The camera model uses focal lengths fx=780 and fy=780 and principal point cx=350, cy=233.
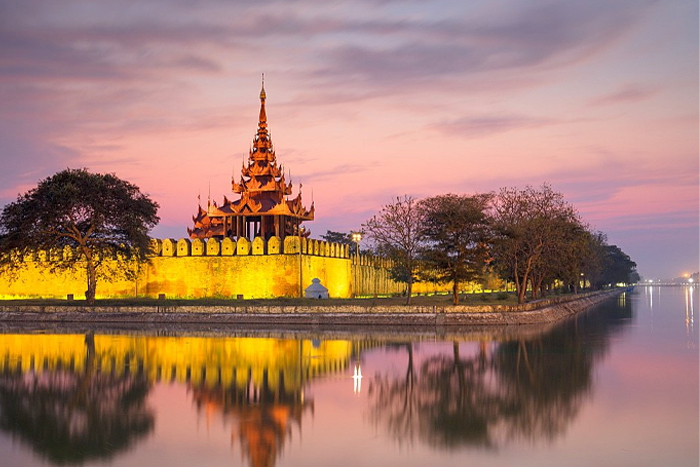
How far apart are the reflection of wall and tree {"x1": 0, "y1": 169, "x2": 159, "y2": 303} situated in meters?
14.0

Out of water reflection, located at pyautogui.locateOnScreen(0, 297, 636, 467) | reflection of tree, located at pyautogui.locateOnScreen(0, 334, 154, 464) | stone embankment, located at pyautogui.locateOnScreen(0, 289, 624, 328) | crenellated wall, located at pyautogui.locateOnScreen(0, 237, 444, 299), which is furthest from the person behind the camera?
crenellated wall, located at pyautogui.locateOnScreen(0, 237, 444, 299)

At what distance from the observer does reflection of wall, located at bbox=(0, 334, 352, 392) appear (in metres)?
19.7

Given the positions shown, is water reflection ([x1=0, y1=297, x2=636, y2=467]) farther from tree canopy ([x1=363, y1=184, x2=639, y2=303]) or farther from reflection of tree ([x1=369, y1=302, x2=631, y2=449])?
tree canopy ([x1=363, y1=184, x2=639, y2=303])

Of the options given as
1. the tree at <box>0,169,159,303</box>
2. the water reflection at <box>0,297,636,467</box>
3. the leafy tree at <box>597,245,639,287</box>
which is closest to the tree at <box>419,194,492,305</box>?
the water reflection at <box>0,297,636,467</box>

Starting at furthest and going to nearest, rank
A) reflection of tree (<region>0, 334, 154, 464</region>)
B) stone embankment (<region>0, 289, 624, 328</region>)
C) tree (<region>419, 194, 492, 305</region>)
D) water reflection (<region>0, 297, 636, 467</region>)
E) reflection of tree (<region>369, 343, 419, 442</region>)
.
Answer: tree (<region>419, 194, 492, 305</region>), stone embankment (<region>0, 289, 624, 328</region>), reflection of tree (<region>369, 343, 419, 442</region>), water reflection (<region>0, 297, 636, 467</region>), reflection of tree (<region>0, 334, 154, 464</region>)

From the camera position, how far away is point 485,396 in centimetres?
1689

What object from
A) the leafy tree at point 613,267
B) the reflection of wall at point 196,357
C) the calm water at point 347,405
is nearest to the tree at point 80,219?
the reflection of wall at point 196,357

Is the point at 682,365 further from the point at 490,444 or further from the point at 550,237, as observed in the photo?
the point at 550,237

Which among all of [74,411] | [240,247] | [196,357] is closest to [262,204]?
[240,247]

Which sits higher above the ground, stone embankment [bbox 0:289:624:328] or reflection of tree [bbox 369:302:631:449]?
stone embankment [bbox 0:289:624:328]

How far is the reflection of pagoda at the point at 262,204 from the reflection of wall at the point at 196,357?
2544cm

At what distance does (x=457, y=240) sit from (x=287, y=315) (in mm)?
10746

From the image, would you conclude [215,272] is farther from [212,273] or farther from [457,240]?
[457,240]

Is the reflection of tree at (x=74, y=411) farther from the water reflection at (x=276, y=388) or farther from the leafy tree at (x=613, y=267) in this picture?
the leafy tree at (x=613, y=267)
